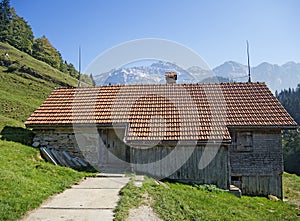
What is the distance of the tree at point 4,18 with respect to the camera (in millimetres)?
57388

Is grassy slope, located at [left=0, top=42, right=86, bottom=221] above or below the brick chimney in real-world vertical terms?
below

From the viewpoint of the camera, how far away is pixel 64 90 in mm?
18250

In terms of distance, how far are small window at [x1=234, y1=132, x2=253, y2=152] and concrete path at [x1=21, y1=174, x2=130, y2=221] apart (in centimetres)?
668

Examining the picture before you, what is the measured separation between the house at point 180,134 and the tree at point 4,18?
160 feet

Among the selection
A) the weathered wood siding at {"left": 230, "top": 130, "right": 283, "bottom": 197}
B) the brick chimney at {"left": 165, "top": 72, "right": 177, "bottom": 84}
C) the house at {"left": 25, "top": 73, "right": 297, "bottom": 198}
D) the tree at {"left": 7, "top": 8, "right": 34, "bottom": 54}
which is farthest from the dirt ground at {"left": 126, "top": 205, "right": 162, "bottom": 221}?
the tree at {"left": 7, "top": 8, "right": 34, "bottom": 54}

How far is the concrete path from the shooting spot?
6590 millimetres

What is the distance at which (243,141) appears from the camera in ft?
47.3

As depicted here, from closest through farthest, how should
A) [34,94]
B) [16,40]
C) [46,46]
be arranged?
1. [34,94]
2. [16,40]
3. [46,46]

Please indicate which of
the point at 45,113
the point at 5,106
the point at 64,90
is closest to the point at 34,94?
the point at 5,106

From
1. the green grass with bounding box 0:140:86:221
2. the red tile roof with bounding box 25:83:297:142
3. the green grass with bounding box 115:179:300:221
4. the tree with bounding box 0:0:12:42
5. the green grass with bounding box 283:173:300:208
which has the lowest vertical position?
the green grass with bounding box 283:173:300:208

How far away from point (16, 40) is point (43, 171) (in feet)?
179

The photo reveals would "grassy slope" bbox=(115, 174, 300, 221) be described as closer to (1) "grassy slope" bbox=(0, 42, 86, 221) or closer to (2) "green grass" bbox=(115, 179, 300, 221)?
(2) "green grass" bbox=(115, 179, 300, 221)

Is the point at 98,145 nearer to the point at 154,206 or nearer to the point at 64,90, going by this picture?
the point at 64,90

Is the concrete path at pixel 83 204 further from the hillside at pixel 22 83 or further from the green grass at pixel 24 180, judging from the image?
the hillside at pixel 22 83
